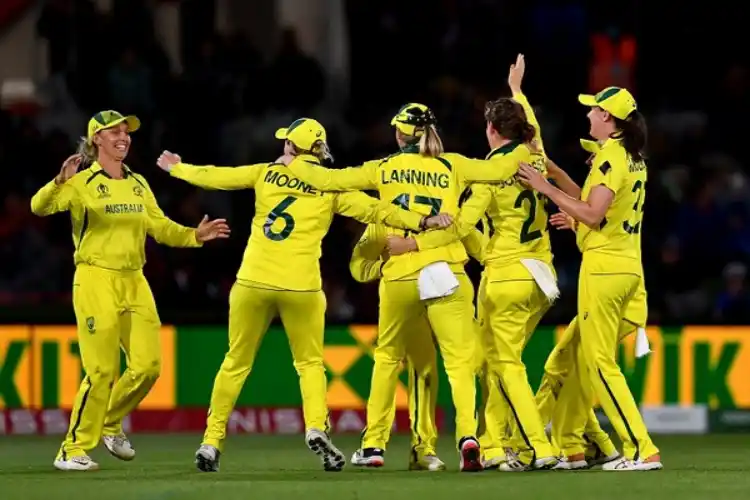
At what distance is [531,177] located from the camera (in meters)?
10.8

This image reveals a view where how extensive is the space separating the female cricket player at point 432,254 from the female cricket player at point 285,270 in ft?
0.52

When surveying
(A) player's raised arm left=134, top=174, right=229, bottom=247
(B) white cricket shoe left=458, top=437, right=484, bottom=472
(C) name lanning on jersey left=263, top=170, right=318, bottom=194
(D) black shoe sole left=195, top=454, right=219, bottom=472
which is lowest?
(D) black shoe sole left=195, top=454, right=219, bottom=472

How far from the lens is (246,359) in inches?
440

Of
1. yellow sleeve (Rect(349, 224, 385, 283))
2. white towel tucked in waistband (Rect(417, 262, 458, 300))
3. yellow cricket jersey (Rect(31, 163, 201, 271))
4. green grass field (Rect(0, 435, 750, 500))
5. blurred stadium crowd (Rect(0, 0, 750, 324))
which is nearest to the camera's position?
green grass field (Rect(0, 435, 750, 500))

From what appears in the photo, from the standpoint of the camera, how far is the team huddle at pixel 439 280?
431 inches

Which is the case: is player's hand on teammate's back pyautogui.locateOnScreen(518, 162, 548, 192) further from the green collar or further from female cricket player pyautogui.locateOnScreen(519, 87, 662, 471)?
the green collar

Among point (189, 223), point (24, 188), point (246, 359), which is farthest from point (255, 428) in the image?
point (246, 359)

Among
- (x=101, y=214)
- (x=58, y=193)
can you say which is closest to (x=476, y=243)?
(x=101, y=214)

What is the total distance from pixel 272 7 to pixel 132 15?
188cm

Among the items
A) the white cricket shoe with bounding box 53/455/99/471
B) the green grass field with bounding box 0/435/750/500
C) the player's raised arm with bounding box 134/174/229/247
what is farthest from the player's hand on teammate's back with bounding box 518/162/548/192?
the white cricket shoe with bounding box 53/455/99/471

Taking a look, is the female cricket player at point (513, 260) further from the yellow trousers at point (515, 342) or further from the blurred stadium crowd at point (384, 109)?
the blurred stadium crowd at point (384, 109)

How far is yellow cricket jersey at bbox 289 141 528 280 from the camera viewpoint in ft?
36.1

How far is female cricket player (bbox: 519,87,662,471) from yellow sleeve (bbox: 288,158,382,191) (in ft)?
3.13

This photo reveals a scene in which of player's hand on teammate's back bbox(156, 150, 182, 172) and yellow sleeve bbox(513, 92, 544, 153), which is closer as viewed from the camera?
player's hand on teammate's back bbox(156, 150, 182, 172)
